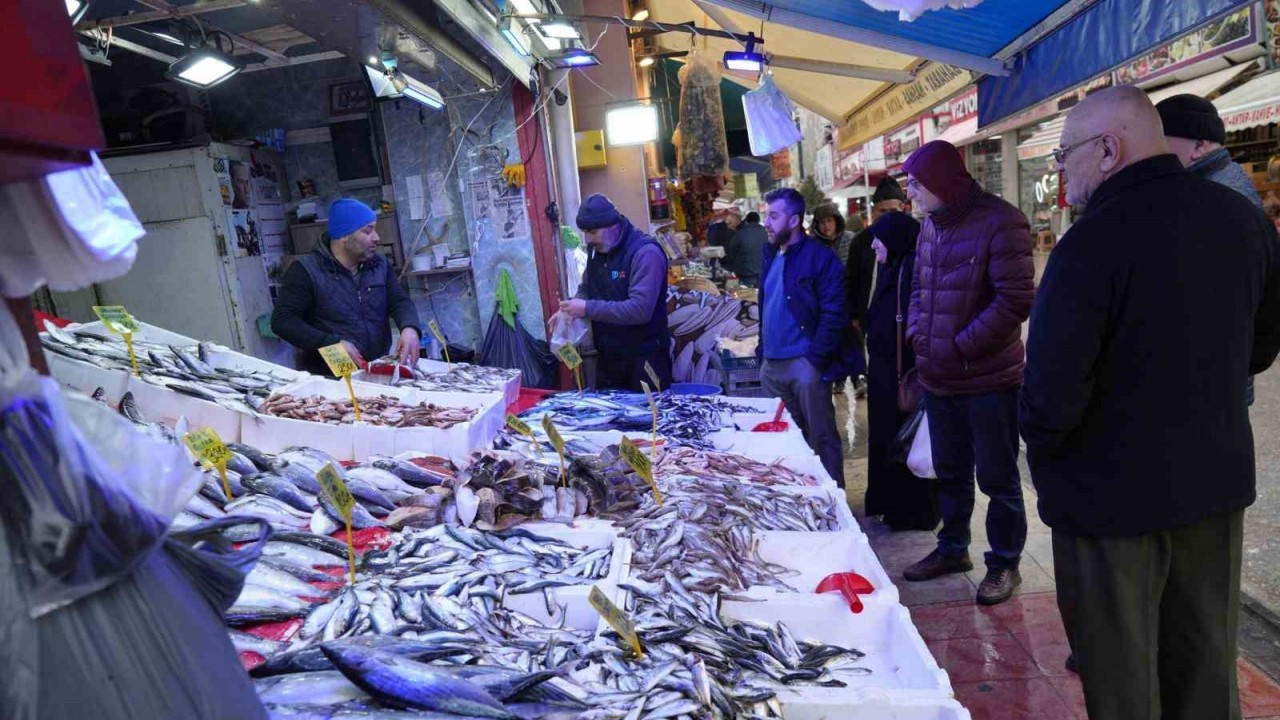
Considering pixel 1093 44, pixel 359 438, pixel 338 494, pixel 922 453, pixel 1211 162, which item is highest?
pixel 1093 44

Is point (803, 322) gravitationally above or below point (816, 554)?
above

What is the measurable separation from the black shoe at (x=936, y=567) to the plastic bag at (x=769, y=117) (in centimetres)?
427

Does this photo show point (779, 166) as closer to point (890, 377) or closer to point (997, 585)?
point (890, 377)

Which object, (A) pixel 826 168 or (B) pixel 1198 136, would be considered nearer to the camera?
(B) pixel 1198 136

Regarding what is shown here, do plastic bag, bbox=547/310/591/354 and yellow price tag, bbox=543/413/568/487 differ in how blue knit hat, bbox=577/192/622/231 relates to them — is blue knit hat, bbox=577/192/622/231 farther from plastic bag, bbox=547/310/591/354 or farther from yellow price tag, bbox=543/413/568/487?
yellow price tag, bbox=543/413/568/487

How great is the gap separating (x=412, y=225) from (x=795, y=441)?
5.21m

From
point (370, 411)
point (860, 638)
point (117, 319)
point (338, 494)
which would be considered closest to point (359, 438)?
point (370, 411)

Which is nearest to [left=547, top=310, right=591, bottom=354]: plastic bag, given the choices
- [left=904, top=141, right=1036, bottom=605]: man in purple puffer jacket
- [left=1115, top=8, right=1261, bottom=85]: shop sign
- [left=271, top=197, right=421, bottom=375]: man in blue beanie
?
[left=271, top=197, right=421, bottom=375]: man in blue beanie

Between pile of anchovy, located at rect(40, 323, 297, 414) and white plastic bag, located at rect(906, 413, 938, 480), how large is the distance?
3540 mm

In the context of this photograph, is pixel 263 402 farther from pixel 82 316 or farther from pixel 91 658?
pixel 82 316

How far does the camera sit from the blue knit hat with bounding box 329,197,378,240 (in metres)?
4.78

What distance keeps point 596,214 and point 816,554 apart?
2966mm

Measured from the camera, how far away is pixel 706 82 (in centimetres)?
991

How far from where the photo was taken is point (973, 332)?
3.80 meters
